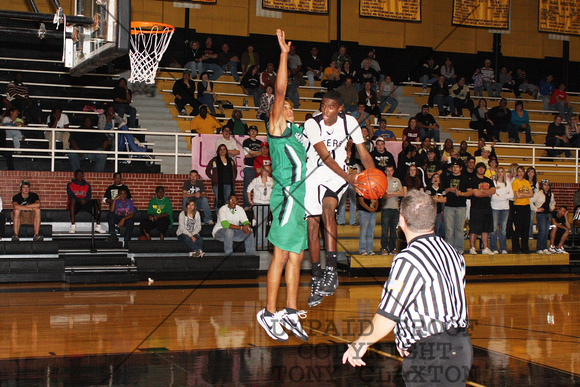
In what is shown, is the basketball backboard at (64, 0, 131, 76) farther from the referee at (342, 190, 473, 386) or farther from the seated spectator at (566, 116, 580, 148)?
the seated spectator at (566, 116, 580, 148)

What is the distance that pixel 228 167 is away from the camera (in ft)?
49.7

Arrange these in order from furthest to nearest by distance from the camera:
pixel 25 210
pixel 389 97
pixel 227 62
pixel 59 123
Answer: pixel 227 62 → pixel 389 97 → pixel 59 123 → pixel 25 210

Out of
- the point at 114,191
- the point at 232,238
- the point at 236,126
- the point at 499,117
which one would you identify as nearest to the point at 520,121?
the point at 499,117

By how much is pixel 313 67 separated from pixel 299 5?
2.15 meters

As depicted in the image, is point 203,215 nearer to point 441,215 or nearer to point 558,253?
point 441,215

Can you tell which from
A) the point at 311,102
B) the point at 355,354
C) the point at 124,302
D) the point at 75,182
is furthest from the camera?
the point at 311,102

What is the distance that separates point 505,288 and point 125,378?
9.13 meters

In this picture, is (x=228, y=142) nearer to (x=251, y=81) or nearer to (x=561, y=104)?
(x=251, y=81)

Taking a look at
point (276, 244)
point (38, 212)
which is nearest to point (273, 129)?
point (276, 244)

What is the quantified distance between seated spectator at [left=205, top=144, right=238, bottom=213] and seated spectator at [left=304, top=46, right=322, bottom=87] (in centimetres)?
713

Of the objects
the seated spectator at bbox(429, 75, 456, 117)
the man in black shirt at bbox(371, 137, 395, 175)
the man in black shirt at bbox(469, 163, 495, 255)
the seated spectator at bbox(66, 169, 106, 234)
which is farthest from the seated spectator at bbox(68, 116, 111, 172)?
the seated spectator at bbox(429, 75, 456, 117)

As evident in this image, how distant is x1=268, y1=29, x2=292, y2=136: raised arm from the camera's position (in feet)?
18.9

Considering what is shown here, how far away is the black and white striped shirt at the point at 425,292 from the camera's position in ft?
11.6

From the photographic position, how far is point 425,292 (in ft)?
11.7
